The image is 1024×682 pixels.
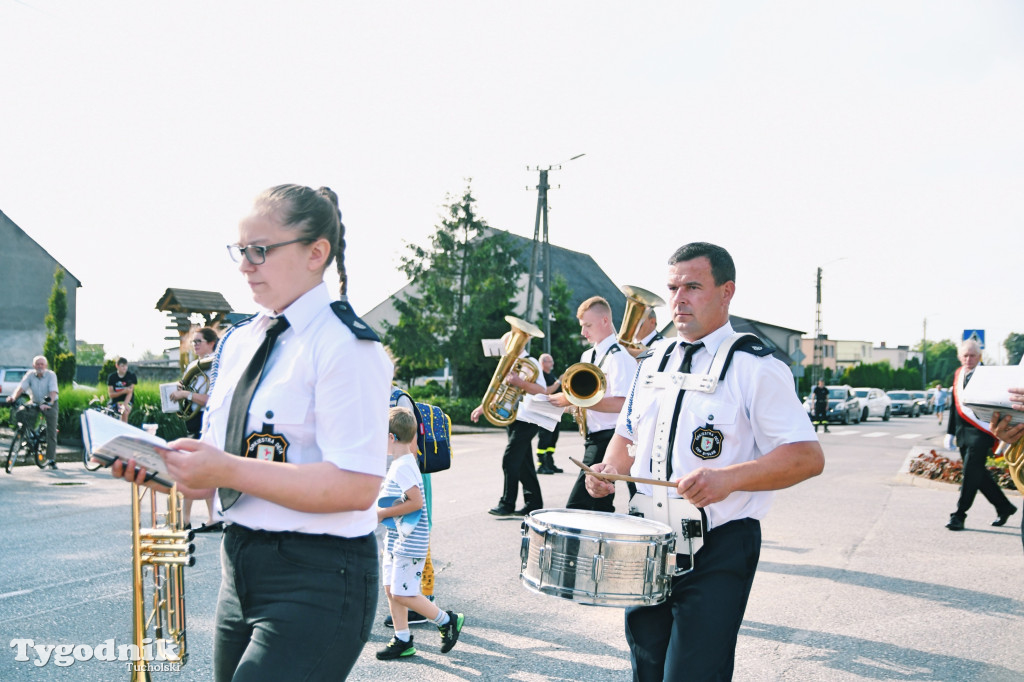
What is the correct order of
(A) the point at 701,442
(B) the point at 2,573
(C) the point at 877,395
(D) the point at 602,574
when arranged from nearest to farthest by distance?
1. (D) the point at 602,574
2. (A) the point at 701,442
3. (B) the point at 2,573
4. (C) the point at 877,395

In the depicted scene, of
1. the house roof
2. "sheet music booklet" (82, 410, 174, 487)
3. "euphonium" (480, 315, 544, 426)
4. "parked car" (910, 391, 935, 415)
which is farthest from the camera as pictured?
"parked car" (910, 391, 935, 415)

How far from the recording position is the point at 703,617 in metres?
2.82

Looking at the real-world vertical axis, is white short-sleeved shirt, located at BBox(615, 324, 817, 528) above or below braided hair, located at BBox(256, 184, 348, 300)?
below

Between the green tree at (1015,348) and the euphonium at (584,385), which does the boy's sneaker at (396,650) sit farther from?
the green tree at (1015,348)

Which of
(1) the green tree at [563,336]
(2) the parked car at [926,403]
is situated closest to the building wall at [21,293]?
(1) the green tree at [563,336]

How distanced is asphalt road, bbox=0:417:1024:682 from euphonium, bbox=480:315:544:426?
4.19 ft

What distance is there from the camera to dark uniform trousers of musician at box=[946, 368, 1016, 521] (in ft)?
31.1

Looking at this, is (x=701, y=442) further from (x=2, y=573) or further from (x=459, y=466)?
(x=459, y=466)

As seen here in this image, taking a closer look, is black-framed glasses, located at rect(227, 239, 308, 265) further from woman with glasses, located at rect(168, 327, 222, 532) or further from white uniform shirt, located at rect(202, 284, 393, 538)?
woman with glasses, located at rect(168, 327, 222, 532)

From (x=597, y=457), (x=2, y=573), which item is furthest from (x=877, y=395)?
(x=2, y=573)

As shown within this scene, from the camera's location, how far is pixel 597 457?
23.4 feet

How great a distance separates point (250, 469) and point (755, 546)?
1.86 m

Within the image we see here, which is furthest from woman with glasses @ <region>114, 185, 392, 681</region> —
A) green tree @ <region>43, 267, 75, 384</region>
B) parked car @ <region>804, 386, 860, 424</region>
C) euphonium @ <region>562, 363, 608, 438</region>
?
parked car @ <region>804, 386, 860, 424</region>

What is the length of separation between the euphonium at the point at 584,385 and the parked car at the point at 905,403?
46.6m
